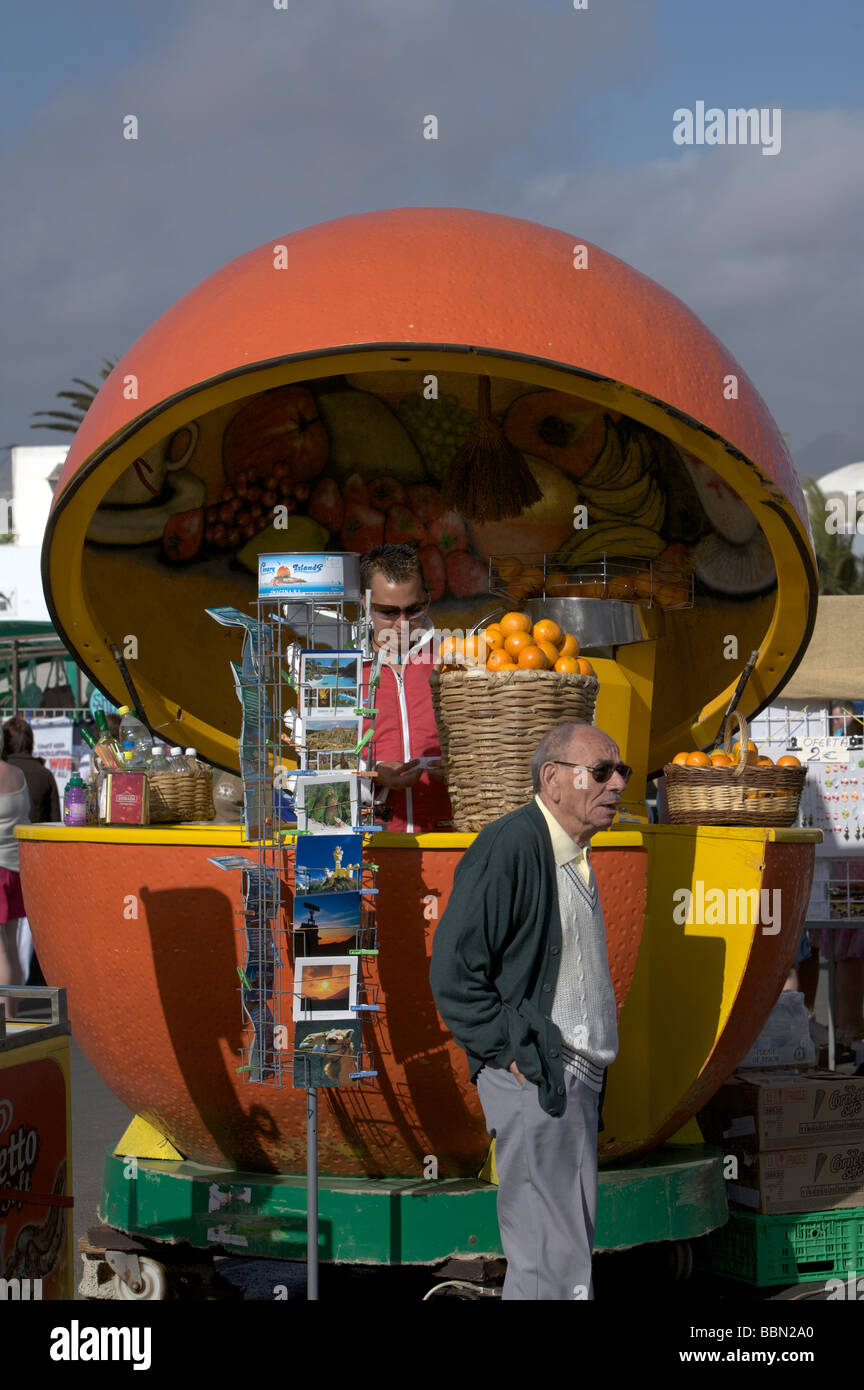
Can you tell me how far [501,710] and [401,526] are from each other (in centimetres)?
229

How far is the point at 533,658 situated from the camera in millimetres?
4344

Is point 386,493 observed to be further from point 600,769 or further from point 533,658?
point 600,769

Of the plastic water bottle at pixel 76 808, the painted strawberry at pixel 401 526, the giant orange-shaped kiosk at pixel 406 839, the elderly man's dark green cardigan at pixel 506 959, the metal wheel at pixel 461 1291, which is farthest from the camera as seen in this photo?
the painted strawberry at pixel 401 526

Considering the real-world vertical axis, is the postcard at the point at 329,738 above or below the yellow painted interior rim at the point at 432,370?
below

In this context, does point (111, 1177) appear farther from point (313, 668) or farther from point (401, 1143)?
point (313, 668)

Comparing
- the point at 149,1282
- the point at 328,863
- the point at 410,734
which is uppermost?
the point at 410,734

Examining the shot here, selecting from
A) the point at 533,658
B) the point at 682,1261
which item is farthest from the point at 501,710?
the point at 682,1261

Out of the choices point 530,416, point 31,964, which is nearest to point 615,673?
point 530,416

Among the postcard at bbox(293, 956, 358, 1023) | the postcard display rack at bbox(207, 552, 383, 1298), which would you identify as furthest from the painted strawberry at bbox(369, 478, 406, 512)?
the postcard at bbox(293, 956, 358, 1023)

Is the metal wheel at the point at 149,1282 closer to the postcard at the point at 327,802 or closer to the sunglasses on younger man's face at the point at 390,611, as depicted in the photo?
the postcard at the point at 327,802

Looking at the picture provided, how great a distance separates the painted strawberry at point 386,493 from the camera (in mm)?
6320

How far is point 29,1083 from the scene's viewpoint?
11.0 ft

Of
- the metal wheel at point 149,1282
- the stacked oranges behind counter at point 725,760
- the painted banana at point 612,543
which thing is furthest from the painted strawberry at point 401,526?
the metal wheel at point 149,1282

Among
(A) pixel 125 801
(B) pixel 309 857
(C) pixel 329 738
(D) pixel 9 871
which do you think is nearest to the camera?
(B) pixel 309 857
